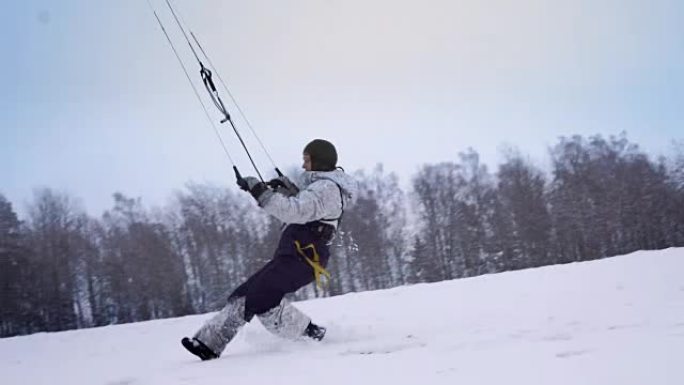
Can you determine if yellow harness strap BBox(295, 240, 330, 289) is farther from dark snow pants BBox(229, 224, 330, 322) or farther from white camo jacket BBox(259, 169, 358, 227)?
white camo jacket BBox(259, 169, 358, 227)

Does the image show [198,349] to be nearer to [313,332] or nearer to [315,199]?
[313,332]

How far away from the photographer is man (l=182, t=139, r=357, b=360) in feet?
12.5

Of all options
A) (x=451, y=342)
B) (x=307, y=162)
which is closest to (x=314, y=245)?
(x=307, y=162)

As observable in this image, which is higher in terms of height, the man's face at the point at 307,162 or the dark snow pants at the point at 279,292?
the man's face at the point at 307,162

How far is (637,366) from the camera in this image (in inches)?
80.7

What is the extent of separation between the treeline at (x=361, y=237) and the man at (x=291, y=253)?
35.7 m

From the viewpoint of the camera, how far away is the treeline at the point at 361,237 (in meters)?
40.0

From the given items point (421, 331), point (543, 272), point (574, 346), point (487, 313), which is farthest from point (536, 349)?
point (543, 272)

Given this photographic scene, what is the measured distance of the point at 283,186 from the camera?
4316 millimetres

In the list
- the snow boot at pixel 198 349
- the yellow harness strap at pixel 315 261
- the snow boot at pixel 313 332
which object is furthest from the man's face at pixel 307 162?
the snow boot at pixel 198 349

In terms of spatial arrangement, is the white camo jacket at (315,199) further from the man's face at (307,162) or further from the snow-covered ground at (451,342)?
the snow-covered ground at (451,342)

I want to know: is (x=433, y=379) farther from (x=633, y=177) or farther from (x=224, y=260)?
(x=633, y=177)

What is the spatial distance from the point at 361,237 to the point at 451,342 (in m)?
40.1

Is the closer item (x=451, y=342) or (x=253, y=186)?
(x=451, y=342)
